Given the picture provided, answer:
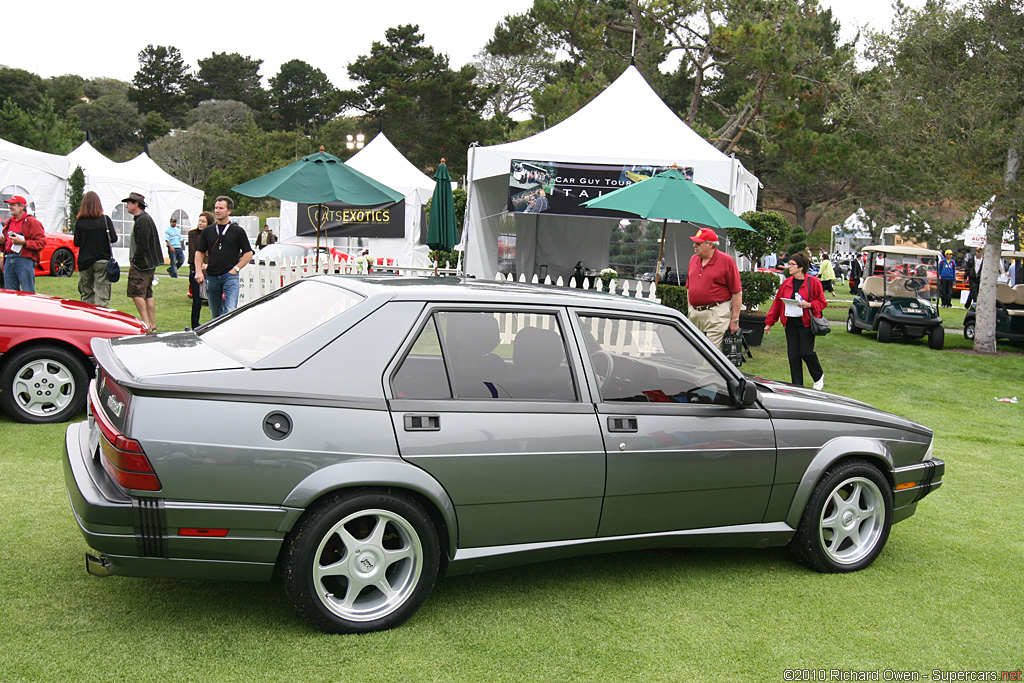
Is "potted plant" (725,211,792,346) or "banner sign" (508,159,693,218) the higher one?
"banner sign" (508,159,693,218)

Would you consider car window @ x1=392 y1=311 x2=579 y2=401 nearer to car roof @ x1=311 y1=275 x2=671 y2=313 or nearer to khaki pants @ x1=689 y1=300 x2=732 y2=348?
car roof @ x1=311 y1=275 x2=671 y2=313

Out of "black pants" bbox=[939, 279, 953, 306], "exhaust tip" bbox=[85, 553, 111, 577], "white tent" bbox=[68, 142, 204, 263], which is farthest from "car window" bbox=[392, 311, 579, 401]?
"black pants" bbox=[939, 279, 953, 306]

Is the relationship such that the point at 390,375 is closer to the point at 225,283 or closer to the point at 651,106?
the point at 225,283

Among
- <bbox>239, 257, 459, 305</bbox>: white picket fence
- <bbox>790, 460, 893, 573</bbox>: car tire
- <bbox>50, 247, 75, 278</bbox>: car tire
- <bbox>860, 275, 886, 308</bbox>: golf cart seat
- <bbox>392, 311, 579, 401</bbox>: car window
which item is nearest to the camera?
<bbox>392, 311, 579, 401</bbox>: car window

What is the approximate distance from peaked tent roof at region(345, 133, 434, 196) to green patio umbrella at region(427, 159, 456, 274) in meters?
11.1

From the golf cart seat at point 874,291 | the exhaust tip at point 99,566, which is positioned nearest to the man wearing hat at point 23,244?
the exhaust tip at point 99,566

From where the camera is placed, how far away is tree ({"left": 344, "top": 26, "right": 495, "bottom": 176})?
166 feet

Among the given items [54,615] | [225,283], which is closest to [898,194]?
[225,283]

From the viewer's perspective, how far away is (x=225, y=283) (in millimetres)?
9852

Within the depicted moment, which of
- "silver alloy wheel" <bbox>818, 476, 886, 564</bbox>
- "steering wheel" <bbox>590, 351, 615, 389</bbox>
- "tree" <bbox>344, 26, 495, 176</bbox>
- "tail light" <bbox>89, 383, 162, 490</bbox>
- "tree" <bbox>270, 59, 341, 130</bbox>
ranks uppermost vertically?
"tree" <bbox>270, 59, 341, 130</bbox>

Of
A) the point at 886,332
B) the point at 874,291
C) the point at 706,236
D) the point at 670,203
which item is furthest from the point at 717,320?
the point at 874,291

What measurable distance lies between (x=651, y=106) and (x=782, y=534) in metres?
12.3

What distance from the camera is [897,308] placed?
612 inches

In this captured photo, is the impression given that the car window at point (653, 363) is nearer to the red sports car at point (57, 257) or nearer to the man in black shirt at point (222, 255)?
the man in black shirt at point (222, 255)
